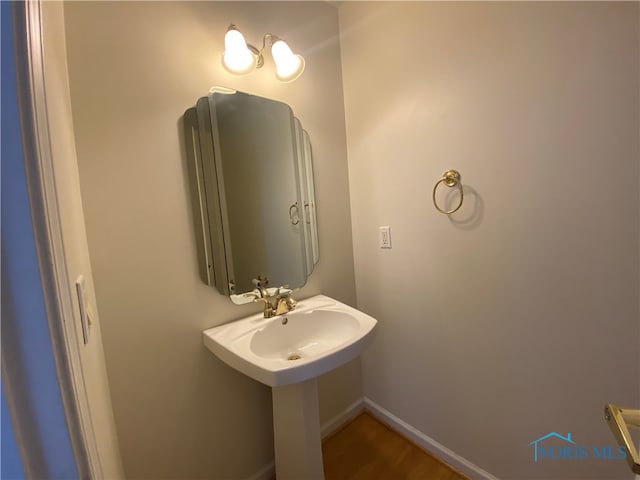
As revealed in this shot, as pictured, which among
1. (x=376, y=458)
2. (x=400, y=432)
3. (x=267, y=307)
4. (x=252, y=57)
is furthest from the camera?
(x=400, y=432)

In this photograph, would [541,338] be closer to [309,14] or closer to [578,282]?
[578,282]

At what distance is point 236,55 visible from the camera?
1.03 m

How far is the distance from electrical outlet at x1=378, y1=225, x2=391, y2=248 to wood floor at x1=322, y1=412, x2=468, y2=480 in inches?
41.6

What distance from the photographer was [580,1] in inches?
31.4

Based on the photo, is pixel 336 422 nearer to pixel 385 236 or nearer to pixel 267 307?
pixel 267 307

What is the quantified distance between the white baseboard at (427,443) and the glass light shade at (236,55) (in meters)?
1.86

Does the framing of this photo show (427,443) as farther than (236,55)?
Yes

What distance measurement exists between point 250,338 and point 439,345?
2.87 ft

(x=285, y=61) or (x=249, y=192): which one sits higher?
(x=285, y=61)

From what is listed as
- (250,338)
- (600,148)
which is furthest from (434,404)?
(600,148)

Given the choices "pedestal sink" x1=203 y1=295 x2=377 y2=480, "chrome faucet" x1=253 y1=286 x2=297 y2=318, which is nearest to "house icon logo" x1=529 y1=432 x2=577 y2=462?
"pedestal sink" x1=203 y1=295 x2=377 y2=480

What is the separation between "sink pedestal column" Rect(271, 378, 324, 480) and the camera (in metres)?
1.01

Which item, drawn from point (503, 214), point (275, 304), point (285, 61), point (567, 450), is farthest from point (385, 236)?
point (567, 450)

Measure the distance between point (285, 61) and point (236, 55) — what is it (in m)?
0.22
